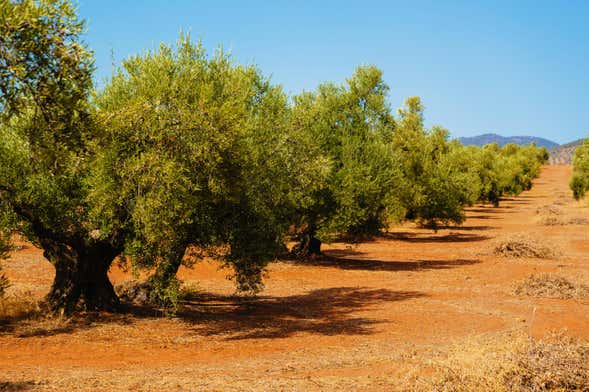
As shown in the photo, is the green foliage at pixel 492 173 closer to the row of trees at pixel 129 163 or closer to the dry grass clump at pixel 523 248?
the dry grass clump at pixel 523 248

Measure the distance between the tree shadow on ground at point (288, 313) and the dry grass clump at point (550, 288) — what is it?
15.5ft

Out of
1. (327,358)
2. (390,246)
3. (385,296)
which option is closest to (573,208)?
(390,246)

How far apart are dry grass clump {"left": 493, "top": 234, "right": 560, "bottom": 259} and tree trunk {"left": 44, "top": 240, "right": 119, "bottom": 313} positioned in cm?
2835

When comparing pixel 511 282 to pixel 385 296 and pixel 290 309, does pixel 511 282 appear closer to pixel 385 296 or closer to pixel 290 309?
pixel 385 296

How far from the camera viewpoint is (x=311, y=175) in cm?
2509

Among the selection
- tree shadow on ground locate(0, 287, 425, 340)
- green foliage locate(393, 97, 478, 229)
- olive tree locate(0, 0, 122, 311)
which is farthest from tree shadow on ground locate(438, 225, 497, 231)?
olive tree locate(0, 0, 122, 311)

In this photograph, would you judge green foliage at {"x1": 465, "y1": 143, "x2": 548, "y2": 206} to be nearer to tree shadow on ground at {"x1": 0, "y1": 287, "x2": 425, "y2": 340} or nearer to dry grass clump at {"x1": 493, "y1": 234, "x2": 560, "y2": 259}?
dry grass clump at {"x1": 493, "y1": 234, "x2": 560, "y2": 259}

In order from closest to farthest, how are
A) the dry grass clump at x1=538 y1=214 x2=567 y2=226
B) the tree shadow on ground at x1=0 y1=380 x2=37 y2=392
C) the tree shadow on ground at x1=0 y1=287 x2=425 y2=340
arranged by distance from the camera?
the tree shadow on ground at x1=0 y1=380 x2=37 y2=392 → the tree shadow on ground at x1=0 y1=287 x2=425 y2=340 → the dry grass clump at x1=538 y1=214 x2=567 y2=226

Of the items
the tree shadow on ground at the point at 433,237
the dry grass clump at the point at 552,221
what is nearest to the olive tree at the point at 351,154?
the tree shadow on ground at the point at 433,237

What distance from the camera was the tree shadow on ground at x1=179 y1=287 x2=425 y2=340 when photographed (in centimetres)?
1770

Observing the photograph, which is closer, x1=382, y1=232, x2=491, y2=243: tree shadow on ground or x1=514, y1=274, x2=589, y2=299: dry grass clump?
x1=514, y1=274, x2=589, y2=299: dry grass clump

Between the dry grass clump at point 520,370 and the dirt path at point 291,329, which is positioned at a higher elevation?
the dry grass clump at point 520,370

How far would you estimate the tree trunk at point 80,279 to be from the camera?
1753 centimetres

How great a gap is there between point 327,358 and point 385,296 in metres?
10.7
